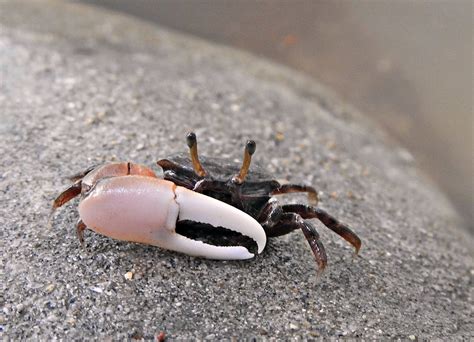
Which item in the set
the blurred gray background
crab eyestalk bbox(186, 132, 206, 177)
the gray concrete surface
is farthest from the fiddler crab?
the blurred gray background

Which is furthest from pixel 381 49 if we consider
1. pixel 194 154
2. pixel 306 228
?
pixel 194 154

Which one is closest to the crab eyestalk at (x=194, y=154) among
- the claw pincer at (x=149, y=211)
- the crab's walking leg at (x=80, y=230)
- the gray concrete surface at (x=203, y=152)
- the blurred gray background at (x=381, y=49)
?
the claw pincer at (x=149, y=211)

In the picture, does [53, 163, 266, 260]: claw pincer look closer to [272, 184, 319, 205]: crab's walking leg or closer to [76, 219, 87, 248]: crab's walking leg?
[76, 219, 87, 248]: crab's walking leg

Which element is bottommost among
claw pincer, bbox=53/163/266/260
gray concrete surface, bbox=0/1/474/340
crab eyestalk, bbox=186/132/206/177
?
gray concrete surface, bbox=0/1/474/340

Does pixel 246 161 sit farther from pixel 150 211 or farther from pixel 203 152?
pixel 203 152

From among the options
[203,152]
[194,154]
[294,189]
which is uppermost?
[194,154]

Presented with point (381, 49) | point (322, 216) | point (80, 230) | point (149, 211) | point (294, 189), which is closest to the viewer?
point (149, 211)

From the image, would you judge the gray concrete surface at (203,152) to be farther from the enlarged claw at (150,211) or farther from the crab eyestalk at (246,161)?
the crab eyestalk at (246,161)
